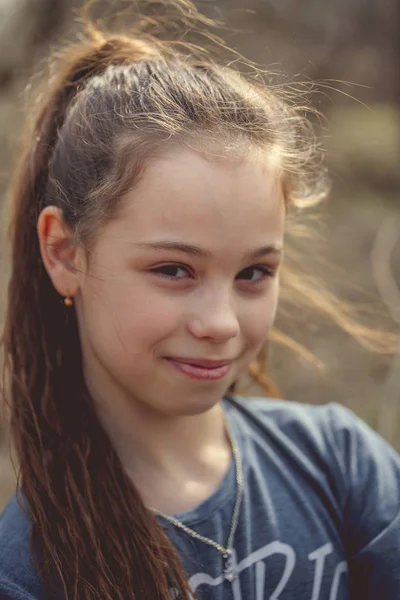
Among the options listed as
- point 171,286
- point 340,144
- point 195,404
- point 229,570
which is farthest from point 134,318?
point 340,144

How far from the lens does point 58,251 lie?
122 centimetres

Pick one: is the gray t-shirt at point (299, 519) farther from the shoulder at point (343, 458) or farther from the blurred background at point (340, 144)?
the blurred background at point (340, 144)

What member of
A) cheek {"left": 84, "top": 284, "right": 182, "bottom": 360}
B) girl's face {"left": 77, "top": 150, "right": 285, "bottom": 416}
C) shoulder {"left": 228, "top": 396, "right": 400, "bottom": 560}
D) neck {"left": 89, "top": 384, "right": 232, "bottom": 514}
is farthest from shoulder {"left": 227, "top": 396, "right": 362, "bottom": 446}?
cheek {"left": 84, "top": 284, "right": 182, "bottom": 360}

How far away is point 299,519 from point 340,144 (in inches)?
104

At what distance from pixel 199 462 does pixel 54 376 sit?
0.28 m

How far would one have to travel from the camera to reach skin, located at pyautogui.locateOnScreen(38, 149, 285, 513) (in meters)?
1.08

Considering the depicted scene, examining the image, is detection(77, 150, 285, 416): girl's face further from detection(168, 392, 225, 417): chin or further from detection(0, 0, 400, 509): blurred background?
detection(0, 0, 400, 509): blurred background

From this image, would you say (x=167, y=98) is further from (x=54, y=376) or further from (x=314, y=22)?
(x=314, y=22)

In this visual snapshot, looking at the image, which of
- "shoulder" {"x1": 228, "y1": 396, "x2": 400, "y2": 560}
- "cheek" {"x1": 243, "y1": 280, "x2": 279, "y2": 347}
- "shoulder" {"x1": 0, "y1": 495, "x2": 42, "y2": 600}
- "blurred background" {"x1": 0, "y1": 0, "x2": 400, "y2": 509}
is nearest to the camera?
"shoulder" {"x1": 0, "y1": 495, "x2": 42, "y2": 600}

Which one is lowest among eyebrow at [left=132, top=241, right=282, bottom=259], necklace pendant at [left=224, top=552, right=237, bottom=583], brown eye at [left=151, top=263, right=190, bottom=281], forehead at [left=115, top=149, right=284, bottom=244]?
necklace pendant at [left=224, top=552, right=237, bottom=583]

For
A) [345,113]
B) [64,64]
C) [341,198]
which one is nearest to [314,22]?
[345,113]

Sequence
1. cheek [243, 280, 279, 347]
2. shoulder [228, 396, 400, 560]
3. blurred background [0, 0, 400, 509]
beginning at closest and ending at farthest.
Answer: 1. cheek [243, 280, 279, 347]
2. shoulder [228, 396, 400, 560]
3. blurred background [0, 0, 400, 509]

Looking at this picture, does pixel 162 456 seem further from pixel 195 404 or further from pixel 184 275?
pixel 184 275

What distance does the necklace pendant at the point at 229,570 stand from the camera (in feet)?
3.85
